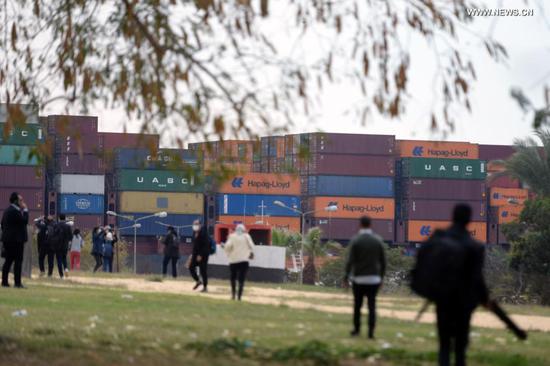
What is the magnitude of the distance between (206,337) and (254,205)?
443 ft

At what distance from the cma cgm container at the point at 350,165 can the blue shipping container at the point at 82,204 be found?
20.9 m

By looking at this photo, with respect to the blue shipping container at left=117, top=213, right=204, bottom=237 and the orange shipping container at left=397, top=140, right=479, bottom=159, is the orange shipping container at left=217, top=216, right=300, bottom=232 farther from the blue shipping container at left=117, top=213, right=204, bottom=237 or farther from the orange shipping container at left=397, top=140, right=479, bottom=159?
the orange shipping container at left=397, top=140, right=479, bottom=159

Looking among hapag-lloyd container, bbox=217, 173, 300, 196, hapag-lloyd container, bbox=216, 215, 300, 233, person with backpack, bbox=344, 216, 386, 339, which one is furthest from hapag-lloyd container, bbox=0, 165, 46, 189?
person with backpack, bbox=344, 216, 386, 339

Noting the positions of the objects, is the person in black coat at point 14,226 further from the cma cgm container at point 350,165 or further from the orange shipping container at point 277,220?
the orange shipping container at point 277,220

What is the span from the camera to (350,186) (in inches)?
5856

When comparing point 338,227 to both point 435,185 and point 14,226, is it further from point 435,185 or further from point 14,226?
point 14,226

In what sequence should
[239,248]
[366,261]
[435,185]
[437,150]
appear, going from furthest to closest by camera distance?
[437,150] < [435,185] < [239,248] < [366,261]

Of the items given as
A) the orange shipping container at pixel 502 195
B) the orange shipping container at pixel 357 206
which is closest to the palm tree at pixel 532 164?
the orange shipping container at pixel 357 206

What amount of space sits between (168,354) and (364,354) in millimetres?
1973

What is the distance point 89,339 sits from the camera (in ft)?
54.5

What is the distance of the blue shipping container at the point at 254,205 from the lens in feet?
499

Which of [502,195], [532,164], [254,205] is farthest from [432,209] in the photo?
[532,164]

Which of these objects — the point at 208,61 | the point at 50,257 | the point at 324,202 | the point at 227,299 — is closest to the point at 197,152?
the point at 208,61

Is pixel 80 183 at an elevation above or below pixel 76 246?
above
